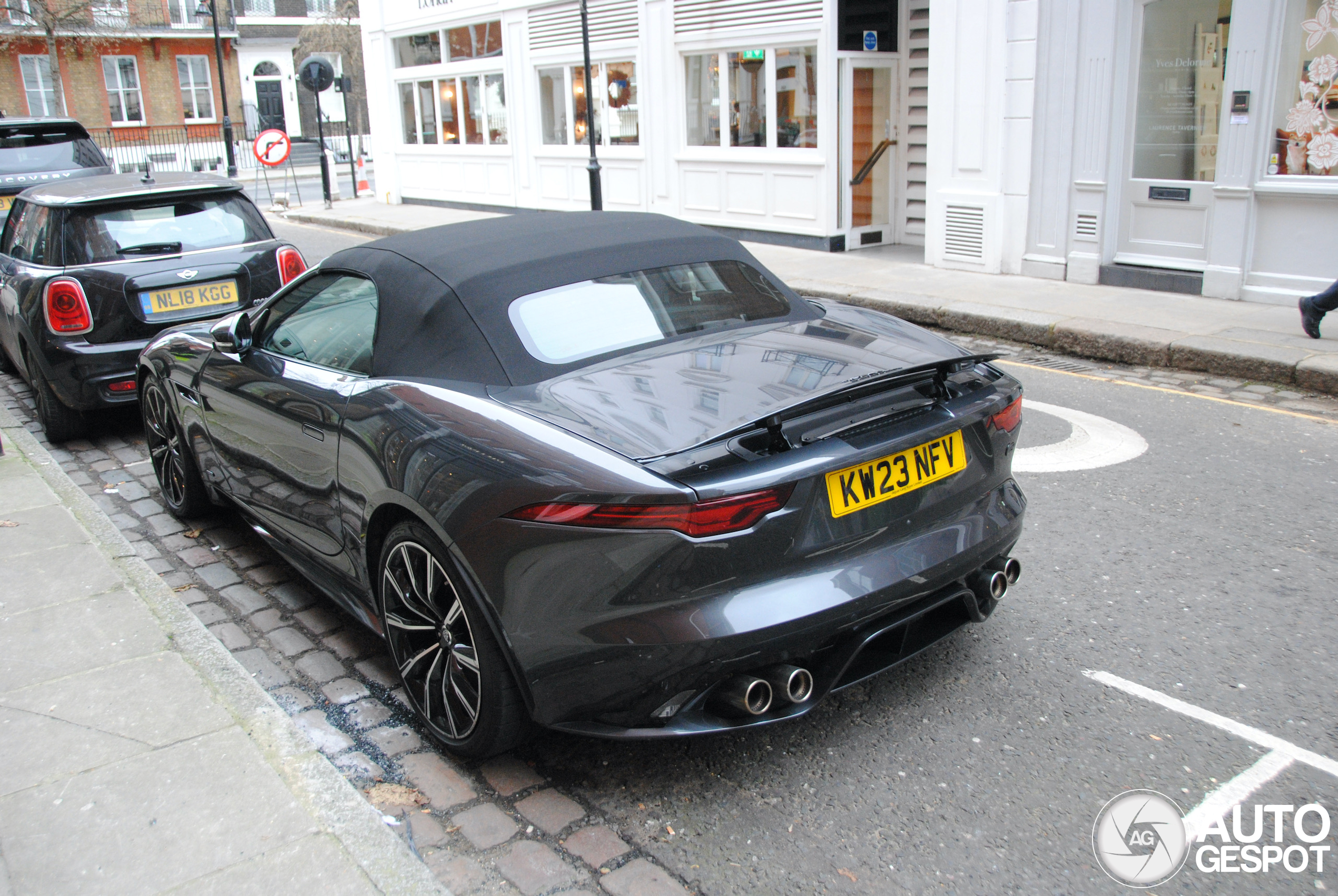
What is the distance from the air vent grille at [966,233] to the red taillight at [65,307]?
8547mm

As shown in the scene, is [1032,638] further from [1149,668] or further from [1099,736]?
[1099,736]

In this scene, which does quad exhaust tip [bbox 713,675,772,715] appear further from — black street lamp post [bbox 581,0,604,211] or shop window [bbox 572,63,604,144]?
shop window [bbox 572,63,604,144]

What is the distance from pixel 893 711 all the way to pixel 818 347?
1.18 m

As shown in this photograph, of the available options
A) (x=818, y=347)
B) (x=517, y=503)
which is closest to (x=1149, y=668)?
(x=818, y=347)

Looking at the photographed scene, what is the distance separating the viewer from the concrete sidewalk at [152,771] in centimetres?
268

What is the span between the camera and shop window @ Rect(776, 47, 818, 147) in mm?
13164

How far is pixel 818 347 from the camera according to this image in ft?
11.3

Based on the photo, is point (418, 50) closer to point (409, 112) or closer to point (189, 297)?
point (409, 112)

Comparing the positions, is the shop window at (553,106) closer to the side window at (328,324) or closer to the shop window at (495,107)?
the shop window at (495,107)

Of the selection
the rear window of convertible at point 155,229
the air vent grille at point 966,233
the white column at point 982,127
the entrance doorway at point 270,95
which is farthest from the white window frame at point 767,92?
the entrance doorway at point 270,95

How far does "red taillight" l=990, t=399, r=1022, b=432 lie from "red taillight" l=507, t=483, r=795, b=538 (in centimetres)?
96

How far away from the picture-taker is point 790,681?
2830 millimetres

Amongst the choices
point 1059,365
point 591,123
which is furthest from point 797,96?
point 1059,365

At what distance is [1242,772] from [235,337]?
3.96 meters
